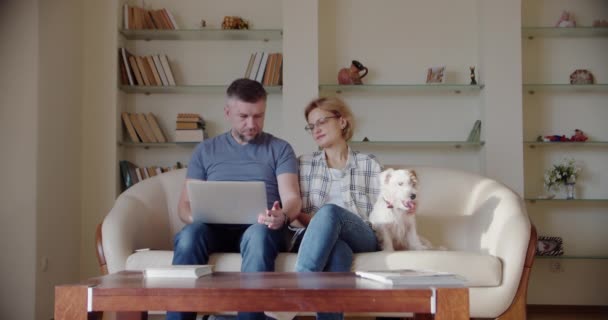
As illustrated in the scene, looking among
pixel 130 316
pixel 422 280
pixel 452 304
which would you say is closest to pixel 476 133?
pixel 130 316

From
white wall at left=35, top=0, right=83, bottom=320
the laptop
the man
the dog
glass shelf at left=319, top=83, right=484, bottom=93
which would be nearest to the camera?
the laptop

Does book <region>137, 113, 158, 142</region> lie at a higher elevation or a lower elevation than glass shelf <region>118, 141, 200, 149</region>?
higher

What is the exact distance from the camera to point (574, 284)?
4520 millimetres

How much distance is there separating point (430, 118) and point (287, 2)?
1.25m

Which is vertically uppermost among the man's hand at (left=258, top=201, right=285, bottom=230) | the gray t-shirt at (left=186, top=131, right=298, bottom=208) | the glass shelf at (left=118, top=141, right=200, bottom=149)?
the glass shelf at (left=118, top=141, right=200, bottom=149)

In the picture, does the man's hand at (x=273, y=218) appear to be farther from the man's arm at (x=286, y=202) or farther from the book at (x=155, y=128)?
the book at (x=155, y=128)

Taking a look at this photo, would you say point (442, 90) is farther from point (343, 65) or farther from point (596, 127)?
point (596, 127)

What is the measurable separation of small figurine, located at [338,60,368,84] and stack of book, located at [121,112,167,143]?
1.28m

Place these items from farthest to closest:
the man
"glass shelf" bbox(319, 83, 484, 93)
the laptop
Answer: "glass shelf" bbox(319, 83, 484, 93) < the man < the laptop

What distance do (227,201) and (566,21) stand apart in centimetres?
298

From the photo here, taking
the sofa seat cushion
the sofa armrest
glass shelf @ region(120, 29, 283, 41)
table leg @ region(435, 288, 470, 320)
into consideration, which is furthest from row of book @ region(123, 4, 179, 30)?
table leg @ region(435, 288, 470, 320)

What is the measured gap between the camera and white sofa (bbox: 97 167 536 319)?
2.74 m

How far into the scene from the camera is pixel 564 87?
15.0 ft

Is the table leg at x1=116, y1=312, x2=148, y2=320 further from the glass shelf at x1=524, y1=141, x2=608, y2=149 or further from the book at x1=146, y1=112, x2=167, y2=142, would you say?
the glass shelf at x1=524, y1=141, x2=608, y2=149
